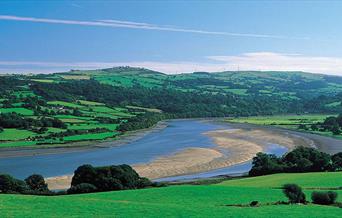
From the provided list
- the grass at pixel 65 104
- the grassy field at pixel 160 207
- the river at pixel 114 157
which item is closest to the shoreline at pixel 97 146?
the river at pixel 114 157

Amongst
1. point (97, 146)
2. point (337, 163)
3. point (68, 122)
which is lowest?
point (97, 146)

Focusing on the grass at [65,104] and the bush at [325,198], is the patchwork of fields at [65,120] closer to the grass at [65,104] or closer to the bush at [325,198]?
the grass at [65,104]

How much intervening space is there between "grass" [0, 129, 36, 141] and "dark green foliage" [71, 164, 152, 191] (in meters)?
57.5

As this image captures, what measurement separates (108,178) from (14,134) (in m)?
64.1

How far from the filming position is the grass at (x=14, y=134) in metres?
99.8

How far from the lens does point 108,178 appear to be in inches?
1756

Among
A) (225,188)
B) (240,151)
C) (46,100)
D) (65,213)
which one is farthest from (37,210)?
(46,100)

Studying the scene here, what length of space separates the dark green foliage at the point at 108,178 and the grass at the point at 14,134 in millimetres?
57525

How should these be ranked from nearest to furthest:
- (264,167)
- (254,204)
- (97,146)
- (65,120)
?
(254,204), (264,167), (97,146), (65,120)

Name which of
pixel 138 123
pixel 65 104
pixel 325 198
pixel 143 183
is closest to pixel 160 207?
pixel 325 198

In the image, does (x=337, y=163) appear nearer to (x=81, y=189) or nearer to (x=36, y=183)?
(x=81, y=189)

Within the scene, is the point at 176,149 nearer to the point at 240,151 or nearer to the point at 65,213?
the point at 240,151

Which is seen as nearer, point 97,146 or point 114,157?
point 114,157

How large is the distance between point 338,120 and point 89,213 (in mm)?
129830
